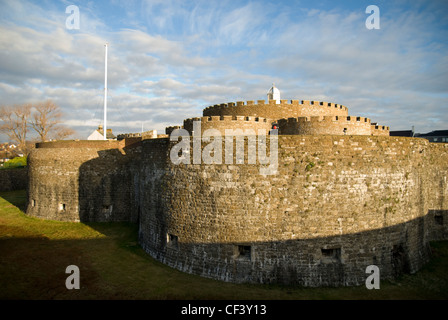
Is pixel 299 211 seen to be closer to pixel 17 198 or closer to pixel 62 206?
pixel 62 206

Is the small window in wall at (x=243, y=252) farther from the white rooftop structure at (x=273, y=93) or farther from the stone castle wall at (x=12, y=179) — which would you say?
the stone castle wall at (x=12, y=179)

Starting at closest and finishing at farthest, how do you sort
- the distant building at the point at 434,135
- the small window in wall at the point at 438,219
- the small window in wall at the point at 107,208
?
the small window in wall at the point at 438,219 < the small window in wall at the point at 107,208 < the distant building at the point at 434,135

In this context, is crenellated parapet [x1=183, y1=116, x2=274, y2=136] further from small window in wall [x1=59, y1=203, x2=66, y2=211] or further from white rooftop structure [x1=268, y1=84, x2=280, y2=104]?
small window in wall [x1=59, y1=203, x2=66, y2=211]

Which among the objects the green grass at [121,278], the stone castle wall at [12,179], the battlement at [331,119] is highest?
the battlement at [331,119]

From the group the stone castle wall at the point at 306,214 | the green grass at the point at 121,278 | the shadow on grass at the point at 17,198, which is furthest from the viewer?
the shadow on grass at the point at 17,198

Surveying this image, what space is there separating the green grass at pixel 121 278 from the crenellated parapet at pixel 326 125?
7349 mm

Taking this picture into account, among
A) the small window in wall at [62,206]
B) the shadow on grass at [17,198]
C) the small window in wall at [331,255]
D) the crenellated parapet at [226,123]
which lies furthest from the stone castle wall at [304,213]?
the shadow on grass at [17,198]

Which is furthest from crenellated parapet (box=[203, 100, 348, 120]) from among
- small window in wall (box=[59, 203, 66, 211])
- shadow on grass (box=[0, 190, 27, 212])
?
shadow on grass (box=[0, 190, 27, 212])

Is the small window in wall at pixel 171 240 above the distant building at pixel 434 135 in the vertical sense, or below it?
below

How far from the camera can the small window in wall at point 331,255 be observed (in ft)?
35.0

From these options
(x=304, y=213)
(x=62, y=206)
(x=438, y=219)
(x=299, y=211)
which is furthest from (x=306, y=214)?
(x=62, y=206)

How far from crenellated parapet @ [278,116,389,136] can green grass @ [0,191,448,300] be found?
24.1ft

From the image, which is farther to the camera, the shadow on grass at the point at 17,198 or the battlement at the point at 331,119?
the shadow on grass at the point at 17,198
